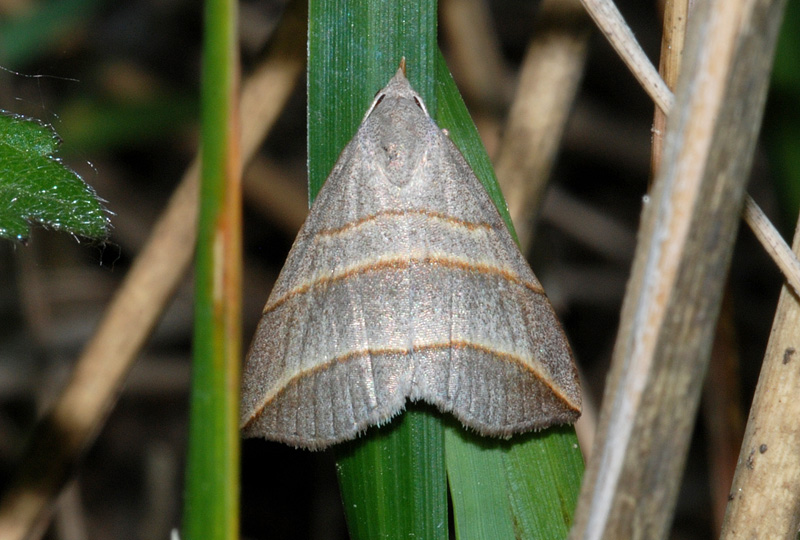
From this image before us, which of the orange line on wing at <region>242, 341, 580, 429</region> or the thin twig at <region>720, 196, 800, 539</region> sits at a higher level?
the orange line on wing at <region>242, 341, 580, 429</region>

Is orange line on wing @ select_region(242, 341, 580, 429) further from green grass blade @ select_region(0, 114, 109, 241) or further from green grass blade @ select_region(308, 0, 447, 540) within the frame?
green grass blade @ select_region(0, 114, 109, 241)

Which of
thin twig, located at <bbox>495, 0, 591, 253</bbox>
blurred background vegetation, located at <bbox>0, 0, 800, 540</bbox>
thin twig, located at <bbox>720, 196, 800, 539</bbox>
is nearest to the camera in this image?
thin twig, located at <bbox>720, 196, 800, 539</bbox>

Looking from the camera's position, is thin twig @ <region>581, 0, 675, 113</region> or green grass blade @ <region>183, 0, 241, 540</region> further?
thin twig @ <region>581, 0, 675, 113</region>

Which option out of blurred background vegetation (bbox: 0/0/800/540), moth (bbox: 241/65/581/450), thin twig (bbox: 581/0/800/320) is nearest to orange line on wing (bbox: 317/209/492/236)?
moth (bbox: 241/65/581/450)

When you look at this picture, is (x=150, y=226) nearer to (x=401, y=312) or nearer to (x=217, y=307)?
(x=401, y=312)

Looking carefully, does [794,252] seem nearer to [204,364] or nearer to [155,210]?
[204,364]

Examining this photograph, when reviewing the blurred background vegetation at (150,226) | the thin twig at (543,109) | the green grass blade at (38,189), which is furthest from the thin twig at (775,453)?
the blurred background vegetation at (150,226)
